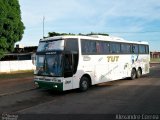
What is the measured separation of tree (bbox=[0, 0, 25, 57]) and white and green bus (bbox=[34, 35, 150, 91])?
9.13 metres

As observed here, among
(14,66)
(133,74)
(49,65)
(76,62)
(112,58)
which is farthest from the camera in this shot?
(14,66)

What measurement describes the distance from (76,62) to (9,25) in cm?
1156

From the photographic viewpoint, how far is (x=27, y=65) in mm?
40594

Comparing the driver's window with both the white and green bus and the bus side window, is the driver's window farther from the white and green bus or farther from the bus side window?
the bus side window

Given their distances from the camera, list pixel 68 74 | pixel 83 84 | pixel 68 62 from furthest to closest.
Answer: pixel 83 84 < pixel 68 62 < pixel 68 74

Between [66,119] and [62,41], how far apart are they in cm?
645

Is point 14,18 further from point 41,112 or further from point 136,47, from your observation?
point 41,112

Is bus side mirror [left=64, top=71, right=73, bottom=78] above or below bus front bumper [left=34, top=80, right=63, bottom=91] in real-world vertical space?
above

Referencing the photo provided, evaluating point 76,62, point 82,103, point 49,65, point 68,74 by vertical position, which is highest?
point 76,62

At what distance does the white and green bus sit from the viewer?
15.0 metres

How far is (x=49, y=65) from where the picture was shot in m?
15.4

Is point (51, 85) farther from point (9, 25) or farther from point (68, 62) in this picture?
point (9, 25)

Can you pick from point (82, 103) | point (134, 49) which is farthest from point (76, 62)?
point (134, 49)

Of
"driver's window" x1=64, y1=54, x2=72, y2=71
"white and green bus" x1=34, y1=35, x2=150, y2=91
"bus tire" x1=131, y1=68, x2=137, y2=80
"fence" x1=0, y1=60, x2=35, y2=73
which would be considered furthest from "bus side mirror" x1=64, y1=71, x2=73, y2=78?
"fence" x1=0, y1=60, x2=35, y2=73
